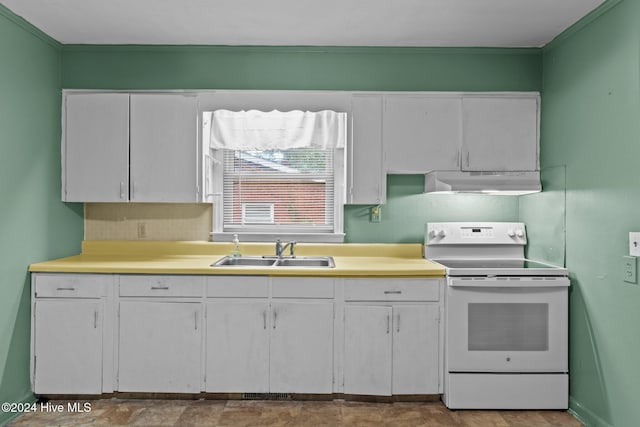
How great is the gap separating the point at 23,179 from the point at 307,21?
204 cm

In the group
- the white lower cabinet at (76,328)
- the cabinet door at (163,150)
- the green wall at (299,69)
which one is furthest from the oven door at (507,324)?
the white lower cabinet at (76,328)

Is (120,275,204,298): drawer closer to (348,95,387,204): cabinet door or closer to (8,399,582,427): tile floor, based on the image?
(8,399,582,427): tile floor

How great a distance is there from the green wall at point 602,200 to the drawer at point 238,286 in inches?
76.0

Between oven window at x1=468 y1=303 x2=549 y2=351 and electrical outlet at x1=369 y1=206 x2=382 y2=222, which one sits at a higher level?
electrical outlet at x1=369 y1=206 x2=382 y2=222

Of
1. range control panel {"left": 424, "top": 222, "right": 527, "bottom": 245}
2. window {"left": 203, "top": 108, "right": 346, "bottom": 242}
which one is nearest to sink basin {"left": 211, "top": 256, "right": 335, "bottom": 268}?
window {"left": 203, "top": 108, "right": 346, "bottom": 242}

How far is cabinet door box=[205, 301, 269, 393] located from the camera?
9.44ft

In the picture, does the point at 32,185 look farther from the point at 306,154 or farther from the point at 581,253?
the point at 581,253

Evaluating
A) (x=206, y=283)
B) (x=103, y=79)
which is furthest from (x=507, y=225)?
(x=103, y=79)

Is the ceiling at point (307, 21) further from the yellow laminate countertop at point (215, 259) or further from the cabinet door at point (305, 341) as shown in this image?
the cabinet door at point (305, 341)

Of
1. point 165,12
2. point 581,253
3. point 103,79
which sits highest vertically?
point 165,12

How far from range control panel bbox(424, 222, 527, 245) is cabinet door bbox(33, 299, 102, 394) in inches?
92.4

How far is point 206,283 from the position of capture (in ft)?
9.46

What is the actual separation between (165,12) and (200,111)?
2.33ft

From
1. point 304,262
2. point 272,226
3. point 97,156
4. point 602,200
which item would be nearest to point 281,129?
point 272,226
